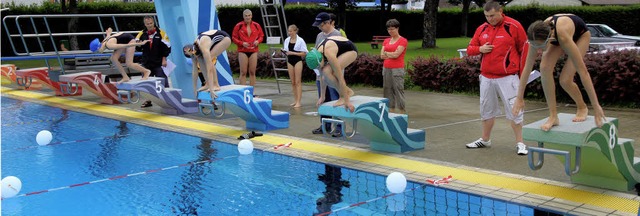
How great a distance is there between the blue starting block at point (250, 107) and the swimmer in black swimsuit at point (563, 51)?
4.69 metres

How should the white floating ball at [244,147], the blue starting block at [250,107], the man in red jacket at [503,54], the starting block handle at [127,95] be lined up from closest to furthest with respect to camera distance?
the man in red jacket at [503,54] → the white floating ball at [244,147] → the blue starting block at [250,107] → the starting block handle at [127,95]

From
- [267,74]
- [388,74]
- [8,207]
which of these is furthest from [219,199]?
[267,74]

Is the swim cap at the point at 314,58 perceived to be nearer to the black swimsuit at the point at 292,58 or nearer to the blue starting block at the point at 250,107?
the blue starting block at the point at 250,107

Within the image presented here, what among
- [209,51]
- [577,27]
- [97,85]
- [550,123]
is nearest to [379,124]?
[550,123]

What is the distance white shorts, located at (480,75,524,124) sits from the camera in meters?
7.94

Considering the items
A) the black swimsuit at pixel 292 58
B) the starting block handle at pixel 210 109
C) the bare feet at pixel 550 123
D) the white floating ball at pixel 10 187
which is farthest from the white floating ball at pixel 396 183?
the black swimsuit at pixel 292 58

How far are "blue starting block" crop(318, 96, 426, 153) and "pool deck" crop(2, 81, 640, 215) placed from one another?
16 centimetres

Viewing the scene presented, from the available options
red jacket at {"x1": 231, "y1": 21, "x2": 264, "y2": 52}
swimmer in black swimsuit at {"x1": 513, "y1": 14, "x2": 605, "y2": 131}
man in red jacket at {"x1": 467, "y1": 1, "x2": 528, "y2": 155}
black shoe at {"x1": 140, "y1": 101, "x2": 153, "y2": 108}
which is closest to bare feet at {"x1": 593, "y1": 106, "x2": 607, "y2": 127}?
swimmer in black swimsuit at {"x1": 513, "y1": 14, "x2": 605, "y2": 131}

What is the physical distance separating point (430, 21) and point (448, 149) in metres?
22.9

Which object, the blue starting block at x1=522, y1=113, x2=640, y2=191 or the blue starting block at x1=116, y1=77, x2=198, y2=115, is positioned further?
the blue starting block at x1=116, y1=77, x2=198, y2=115

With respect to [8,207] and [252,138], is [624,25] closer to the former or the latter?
[252,138]

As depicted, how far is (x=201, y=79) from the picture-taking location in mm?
14055

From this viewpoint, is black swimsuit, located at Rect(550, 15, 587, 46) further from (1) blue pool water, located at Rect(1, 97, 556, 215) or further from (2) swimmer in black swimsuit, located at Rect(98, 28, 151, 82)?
(2) swimmer in black swimsuit, located at Rect(98, 28, 151, 82)

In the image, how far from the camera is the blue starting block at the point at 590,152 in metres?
5.97
